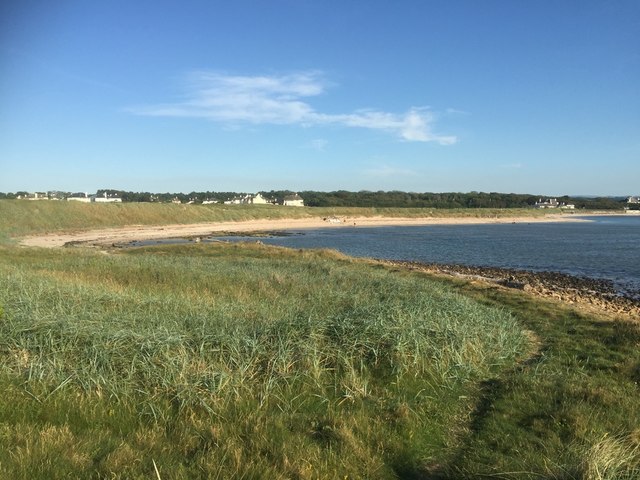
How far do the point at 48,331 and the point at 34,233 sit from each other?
67.6m

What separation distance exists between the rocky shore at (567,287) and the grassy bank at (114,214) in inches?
1693

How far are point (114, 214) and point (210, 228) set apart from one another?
1625cm

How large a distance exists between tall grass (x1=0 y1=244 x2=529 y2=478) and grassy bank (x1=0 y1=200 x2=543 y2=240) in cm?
4715

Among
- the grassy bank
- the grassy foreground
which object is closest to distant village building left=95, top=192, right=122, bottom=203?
the grassy bank

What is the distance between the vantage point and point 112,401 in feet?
19.9

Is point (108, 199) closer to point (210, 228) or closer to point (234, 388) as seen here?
point (210, 228)

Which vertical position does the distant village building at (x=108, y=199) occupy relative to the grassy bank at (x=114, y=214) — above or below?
above

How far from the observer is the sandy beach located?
59312mm

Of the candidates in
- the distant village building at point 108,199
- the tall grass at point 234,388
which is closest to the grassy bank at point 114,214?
the distant village building at point 108,199

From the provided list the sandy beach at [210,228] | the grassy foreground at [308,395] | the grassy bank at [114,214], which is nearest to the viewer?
the grassy foreground at [308,395]

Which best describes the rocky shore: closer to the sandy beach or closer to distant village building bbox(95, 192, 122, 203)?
the sandy beach

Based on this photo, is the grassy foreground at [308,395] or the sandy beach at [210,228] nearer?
the grassy foreground at [308,395]

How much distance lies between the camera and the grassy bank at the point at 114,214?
7025cm

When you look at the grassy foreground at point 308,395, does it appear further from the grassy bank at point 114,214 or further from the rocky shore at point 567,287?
the grassy bank at point 114,214
